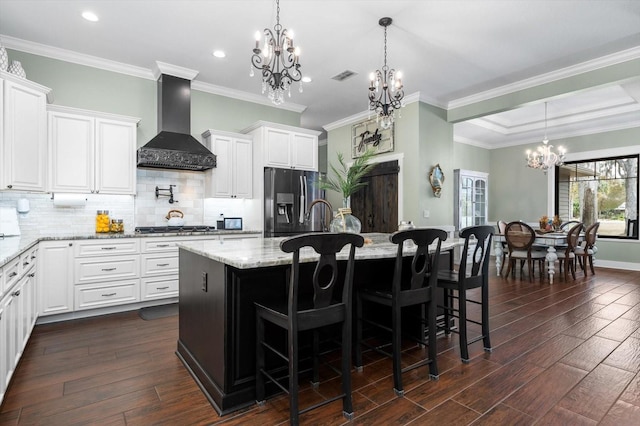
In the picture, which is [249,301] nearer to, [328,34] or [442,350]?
[442,350]

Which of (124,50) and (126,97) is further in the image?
(126,97)

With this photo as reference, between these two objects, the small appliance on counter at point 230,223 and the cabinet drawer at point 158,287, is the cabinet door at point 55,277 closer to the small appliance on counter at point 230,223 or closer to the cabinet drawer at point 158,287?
the cabinet drawer at point 158,287

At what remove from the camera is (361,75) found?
16.5 ft

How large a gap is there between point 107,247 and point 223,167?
6.09 ft

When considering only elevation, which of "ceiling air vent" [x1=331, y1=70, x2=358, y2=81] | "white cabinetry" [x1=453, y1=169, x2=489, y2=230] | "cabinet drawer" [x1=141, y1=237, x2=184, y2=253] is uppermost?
"ceiling air vent" [x1=331, y1=70, x2=358, y2=81]

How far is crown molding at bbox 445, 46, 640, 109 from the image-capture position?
421cm

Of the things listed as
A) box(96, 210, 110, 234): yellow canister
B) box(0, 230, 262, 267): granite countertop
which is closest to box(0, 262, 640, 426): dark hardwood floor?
box(0, 230, 262, 267): granite countertop

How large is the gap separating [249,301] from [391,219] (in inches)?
180

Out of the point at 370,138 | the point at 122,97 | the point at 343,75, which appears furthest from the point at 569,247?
the point at 122,97

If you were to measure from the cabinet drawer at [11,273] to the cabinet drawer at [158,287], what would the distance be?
5.52 ft

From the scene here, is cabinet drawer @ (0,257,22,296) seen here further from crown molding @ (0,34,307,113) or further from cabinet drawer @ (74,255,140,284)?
crown molding @ (0,34,307,113)

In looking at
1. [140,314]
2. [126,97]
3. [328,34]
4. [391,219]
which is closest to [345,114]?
[391,219]

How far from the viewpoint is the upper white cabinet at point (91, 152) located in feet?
12.5

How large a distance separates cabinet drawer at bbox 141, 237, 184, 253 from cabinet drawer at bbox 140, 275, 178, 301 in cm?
34
